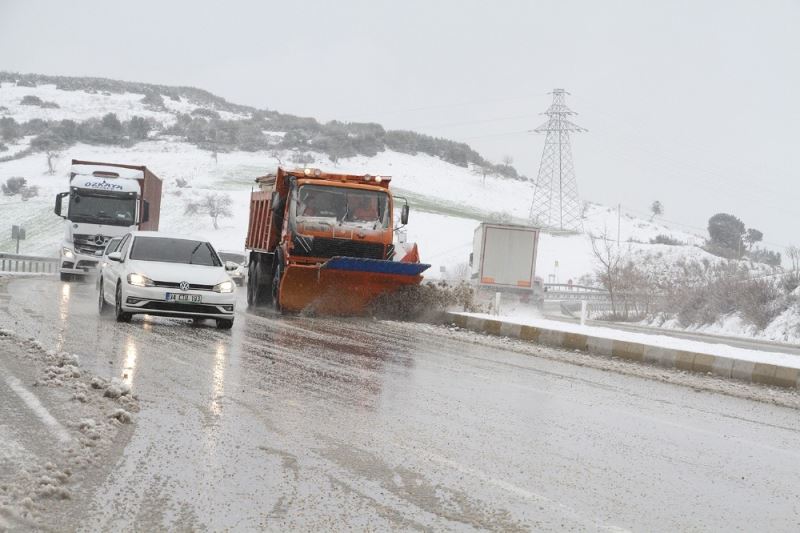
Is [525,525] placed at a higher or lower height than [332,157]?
lower

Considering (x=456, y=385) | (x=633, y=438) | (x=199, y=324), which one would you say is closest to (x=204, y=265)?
(x=199, y=324)

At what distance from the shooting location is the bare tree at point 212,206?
79500 mm

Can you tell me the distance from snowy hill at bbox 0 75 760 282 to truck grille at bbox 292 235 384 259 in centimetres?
3798

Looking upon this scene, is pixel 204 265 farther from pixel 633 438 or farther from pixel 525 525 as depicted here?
pixel 525 525

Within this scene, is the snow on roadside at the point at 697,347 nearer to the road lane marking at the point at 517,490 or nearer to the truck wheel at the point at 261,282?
the truck wheel at the point at 261,282

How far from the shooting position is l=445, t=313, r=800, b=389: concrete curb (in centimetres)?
1434

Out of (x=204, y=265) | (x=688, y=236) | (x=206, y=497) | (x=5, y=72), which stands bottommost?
(x=206, y=497)

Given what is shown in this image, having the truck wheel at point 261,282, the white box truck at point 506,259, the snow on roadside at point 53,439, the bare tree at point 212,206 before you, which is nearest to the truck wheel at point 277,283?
the truck wheel at point 261,282

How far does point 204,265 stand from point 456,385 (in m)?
7.67

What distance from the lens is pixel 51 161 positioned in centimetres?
9644

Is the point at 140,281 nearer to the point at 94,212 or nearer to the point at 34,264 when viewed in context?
the point at 94,212

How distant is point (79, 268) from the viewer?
32312mm

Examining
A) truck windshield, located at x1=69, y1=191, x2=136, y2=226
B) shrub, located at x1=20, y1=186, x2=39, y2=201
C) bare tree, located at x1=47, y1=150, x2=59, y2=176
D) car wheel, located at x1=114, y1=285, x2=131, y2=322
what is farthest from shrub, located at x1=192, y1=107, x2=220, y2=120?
car wheel, located at x1=114, y1=285, x2=131, y2=322

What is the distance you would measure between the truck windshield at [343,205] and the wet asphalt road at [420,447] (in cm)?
763
